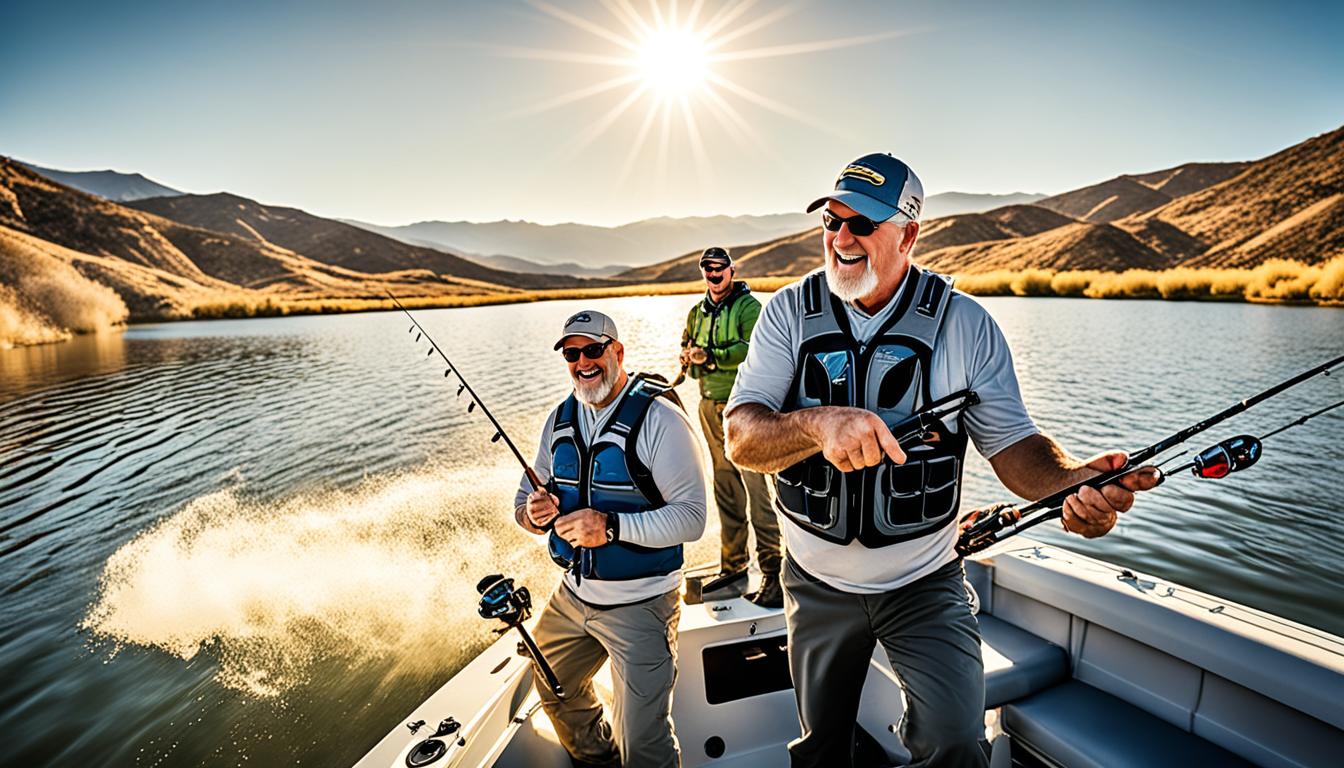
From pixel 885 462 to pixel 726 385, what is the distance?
124 inches

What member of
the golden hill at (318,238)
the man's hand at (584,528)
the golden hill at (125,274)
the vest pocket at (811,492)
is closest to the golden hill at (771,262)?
the golden hill at (318,238)

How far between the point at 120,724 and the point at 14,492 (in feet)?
28.2

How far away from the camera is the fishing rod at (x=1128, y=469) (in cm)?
179

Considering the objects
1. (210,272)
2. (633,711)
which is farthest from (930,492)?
(210,272)

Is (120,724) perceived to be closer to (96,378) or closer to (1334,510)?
(1334,510)

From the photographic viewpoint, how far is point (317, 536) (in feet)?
28.4

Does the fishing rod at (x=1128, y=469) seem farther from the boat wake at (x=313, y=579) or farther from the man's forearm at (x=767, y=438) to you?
the boat wake at (x=313, y=579)

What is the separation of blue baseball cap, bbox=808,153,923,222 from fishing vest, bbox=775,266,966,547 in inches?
11.5

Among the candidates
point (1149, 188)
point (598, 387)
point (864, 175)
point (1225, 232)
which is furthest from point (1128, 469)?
point (1149, 188)

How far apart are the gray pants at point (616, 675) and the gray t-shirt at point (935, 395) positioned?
1.09 m

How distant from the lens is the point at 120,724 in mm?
5203

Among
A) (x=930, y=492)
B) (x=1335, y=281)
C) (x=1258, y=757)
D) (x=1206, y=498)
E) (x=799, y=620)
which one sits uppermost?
(x=1335, y=281)

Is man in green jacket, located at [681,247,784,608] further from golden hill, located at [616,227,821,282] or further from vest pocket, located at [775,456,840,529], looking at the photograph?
golden hill, located at [616,227,821,282]

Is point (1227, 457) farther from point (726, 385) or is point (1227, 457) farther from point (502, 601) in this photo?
point (726, 385)
